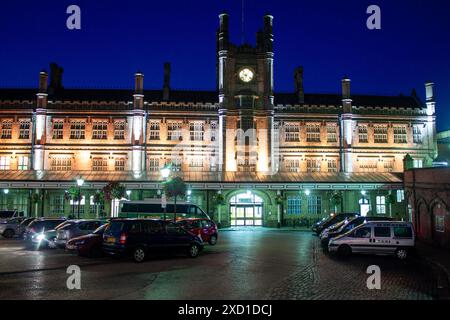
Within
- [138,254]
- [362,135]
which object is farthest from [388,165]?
[138,254]

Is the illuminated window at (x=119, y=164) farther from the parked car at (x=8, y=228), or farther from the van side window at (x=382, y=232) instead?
the van side window at (x=382, y=232)

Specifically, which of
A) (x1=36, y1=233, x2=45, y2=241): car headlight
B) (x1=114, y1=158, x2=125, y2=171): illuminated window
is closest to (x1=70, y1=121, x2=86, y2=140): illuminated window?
(x1=114, y1=158, x2=125, y2=171): illuminated window

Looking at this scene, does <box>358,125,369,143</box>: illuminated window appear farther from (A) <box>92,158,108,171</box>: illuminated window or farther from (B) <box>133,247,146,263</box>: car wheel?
(B) <box>133,247,146,263</box>: car wheel

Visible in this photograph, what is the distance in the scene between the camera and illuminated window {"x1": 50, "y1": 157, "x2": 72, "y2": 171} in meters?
47.0

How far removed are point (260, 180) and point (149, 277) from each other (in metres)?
30.7

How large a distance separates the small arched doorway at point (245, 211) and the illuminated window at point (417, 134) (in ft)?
64.8

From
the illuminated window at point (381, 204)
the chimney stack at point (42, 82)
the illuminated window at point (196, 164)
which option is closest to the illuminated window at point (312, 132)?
the illuminated window at point (381, 204)

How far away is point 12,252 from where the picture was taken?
2286cm

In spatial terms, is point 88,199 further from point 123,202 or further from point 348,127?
point 348,127

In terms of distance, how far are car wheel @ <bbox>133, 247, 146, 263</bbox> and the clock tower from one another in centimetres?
2839
